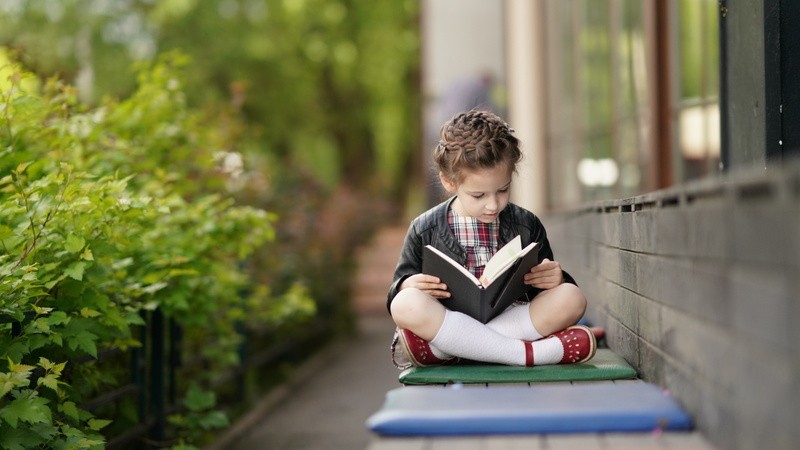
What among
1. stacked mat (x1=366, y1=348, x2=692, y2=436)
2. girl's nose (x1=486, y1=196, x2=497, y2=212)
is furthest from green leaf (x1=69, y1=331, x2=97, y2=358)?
girl's nose (x1=486, y1=196, x2=497, y2=212)

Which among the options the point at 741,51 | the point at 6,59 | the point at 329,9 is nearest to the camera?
the point at 741,51

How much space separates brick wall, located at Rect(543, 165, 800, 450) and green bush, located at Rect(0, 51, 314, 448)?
5.98ft

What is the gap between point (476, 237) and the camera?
408 centimetres

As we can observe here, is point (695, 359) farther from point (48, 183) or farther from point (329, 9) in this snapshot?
point (329, 9)

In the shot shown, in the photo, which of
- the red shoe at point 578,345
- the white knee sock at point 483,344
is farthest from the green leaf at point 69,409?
the red shoe at point 578,345

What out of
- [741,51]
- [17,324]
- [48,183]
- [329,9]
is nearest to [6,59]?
[48,183]

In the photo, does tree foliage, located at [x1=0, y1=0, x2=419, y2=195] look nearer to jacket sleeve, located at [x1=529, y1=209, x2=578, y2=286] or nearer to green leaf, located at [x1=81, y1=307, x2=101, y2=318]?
green leaf, located at [x1=81, y1=307, x2=101, y2=318]

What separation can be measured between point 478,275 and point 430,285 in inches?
13.9

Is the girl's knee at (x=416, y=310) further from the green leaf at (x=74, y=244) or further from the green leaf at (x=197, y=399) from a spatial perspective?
the green leaf at (x=197, y=399)

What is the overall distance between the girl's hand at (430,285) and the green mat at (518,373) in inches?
9.8

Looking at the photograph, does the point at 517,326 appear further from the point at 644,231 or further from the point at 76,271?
the point at 76,271

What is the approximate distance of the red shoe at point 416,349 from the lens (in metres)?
3.79

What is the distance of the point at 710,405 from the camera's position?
2.65 meters

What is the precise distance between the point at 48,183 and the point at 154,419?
5.78ft
